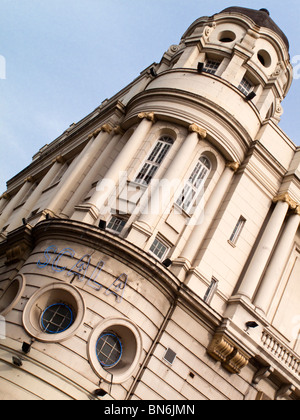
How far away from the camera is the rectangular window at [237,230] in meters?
23.9

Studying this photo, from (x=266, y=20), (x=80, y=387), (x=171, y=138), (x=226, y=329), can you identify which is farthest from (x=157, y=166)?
(x=266, y=20)

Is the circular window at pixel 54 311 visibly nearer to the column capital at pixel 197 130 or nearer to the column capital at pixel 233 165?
the column capital at pixel 197 130

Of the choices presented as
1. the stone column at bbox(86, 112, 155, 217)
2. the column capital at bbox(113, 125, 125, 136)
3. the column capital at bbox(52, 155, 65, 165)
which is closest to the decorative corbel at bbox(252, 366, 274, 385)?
the stone column at bbox(86, 112, 155, 217)

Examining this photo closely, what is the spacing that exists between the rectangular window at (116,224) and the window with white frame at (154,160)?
2.30 metres

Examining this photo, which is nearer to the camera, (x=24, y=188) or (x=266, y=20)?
(x=266, y=20)

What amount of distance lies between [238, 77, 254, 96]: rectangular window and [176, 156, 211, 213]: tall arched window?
729cm

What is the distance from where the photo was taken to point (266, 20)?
3281 cm

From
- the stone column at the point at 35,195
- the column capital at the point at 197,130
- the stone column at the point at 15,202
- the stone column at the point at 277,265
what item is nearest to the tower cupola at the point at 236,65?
the column capital at the point at 197,130

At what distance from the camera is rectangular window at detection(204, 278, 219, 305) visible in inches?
857

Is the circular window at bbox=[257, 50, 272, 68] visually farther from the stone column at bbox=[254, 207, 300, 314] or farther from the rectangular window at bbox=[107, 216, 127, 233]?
the rectangular window at bbox=[107, 216, 127, 233]

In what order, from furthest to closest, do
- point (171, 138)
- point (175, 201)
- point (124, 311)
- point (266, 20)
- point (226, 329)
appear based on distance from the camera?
point (266, 20) → point (171, 138) → point (175, 201) → point (226, 329) → point (124, 311)

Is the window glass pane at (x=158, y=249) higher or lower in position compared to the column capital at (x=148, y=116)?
lower

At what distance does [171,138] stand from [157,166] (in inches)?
86.5
